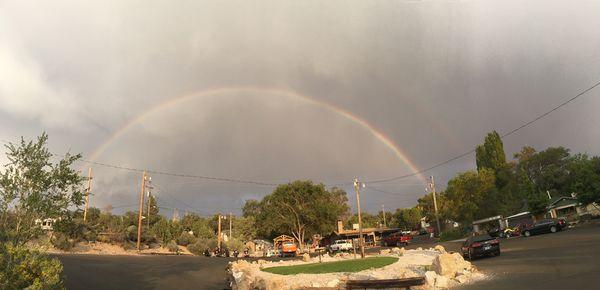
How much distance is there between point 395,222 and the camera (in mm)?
164000

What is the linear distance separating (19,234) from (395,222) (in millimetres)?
163591

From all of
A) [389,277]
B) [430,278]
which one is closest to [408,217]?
[389,277]

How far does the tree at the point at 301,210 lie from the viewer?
8394 centimetres

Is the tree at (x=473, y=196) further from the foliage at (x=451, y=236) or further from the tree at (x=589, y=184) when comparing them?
the tree at (x=589, y=184)

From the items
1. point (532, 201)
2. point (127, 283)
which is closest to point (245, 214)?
point (532, 201)

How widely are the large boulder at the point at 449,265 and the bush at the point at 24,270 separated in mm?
16696

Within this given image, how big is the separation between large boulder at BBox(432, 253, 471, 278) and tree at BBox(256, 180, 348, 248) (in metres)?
A: 63.0

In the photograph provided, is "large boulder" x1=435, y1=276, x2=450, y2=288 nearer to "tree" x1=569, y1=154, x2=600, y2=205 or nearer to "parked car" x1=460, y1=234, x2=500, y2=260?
"parked car" x1=460, y1=234, x2=500, y2=260

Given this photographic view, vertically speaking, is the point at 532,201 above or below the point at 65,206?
above

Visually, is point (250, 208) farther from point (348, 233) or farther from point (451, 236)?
point (451, 236)

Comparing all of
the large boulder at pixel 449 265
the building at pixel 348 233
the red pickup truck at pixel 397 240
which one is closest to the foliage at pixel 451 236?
the red pickup truck at pixel 397 240

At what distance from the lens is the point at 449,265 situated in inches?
781

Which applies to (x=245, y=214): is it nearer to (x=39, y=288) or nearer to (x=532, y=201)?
(x=532, y=201)

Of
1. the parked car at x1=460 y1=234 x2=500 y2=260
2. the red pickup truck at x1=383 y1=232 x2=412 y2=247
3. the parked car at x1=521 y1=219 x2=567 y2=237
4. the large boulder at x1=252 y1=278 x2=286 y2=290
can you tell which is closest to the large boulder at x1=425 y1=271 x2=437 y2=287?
the large boulder at x1=252 y1=278 x2=286 y2=290
